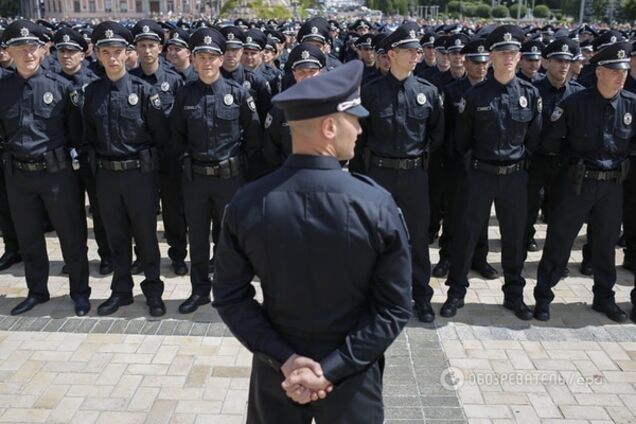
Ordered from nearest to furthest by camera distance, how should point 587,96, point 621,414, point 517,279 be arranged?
point 621,414, point 587,96, point 517,279

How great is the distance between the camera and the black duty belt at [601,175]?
4.79 metres

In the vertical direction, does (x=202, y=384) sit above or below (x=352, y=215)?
below

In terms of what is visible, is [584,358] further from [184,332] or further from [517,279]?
[184,332]

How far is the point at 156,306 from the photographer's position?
521 cm

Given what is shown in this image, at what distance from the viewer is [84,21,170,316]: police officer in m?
4.90

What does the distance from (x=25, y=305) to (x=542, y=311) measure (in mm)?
4517

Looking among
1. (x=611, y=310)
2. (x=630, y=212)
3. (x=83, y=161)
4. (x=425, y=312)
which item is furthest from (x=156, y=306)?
(x=630, y=212)

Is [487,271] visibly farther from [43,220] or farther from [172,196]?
[43,220]

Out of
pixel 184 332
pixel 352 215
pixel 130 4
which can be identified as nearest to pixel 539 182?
pixel 184 332

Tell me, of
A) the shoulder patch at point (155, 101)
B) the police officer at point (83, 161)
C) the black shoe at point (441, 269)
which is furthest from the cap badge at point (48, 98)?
the black shoe at point (441, 269)

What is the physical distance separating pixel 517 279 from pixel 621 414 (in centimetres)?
160

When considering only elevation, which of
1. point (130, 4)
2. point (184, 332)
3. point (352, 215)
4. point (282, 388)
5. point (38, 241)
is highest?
point (130, 4)

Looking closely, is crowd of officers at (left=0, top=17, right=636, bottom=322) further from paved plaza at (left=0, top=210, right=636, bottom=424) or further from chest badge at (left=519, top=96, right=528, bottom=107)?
paved plaza at (left=0, top=210, right=636, bottom=424)

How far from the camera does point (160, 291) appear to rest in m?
5.32
